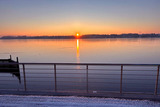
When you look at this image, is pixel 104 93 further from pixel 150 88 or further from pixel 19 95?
pixel 150 88

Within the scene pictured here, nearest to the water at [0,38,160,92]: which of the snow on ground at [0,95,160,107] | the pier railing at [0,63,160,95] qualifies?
the pier railing at [0,63,160,95]

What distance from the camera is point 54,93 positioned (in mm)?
3049

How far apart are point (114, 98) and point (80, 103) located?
31.3 inches

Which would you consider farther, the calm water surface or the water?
the calm water surface

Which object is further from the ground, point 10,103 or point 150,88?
point 10,103

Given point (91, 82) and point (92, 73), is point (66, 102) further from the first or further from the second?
point (91, 82)

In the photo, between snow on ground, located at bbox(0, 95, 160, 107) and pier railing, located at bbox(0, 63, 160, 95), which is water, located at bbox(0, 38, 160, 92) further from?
snow on ground, located at bbox(0, 95, 160, 107)

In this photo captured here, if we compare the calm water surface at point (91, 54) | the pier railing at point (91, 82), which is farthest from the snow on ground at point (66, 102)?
the calm water surface at point (91, 54)

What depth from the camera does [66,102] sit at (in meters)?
2.64

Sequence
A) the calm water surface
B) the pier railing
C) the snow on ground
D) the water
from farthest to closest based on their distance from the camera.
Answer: the calm water surface
the water
the pier railing
the snow on ground

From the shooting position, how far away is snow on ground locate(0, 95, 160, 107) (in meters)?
2.53

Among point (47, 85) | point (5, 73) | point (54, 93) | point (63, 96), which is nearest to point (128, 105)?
point (63, 96)

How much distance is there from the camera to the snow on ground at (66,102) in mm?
2529

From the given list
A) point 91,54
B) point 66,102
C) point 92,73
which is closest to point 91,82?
point 92,73
